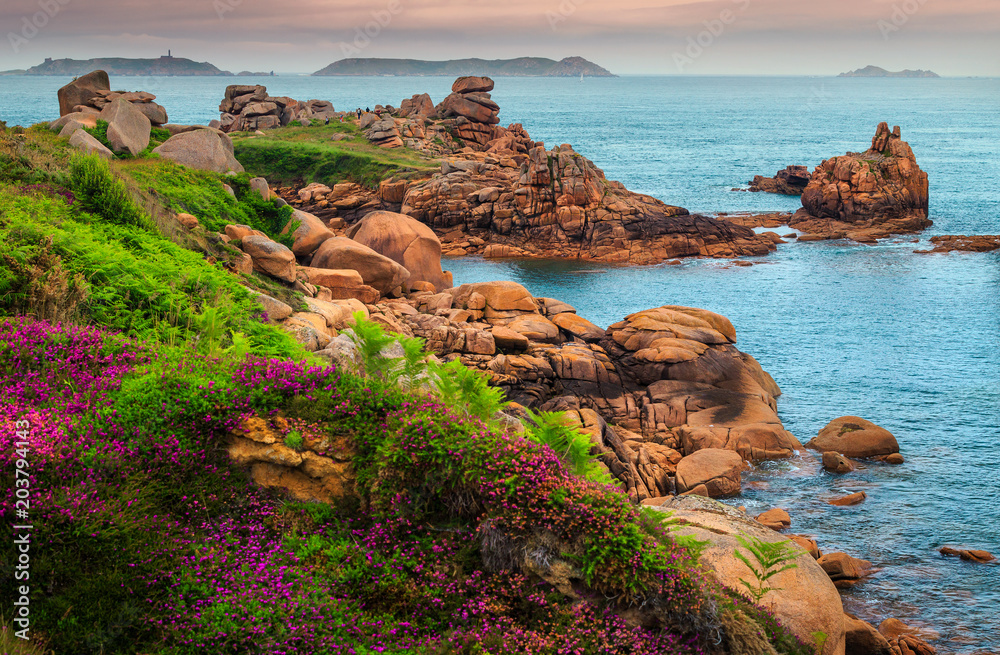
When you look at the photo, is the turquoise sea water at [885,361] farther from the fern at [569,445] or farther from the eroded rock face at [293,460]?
the eroded rock face at [293,460]

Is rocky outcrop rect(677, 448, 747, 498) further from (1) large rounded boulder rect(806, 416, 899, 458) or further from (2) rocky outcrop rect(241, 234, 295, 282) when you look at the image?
(2) rocky outcrop rect(241, 234, 295, 282)

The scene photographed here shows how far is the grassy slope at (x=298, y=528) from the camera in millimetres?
6949

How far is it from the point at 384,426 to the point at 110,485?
122 inches

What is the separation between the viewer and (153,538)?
24.3ft

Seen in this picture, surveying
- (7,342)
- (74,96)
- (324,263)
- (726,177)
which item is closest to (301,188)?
(74,96)

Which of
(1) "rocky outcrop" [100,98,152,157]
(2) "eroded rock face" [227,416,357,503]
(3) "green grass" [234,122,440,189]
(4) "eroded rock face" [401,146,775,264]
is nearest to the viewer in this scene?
(2) "eroded rock face" [227,416,357,503]

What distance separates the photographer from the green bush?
1614 centimetres

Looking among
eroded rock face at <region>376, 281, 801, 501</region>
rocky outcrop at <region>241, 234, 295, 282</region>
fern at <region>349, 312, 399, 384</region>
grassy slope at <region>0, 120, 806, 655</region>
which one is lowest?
eroded rock face at <region>376, 281, 801, 501</region>

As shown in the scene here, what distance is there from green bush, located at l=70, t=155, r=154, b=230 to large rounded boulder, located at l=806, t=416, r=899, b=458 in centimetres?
2465

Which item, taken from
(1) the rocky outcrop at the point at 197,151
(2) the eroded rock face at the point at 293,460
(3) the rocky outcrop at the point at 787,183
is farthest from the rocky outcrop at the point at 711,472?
(3) the rocky outcrop at the point at 787,183

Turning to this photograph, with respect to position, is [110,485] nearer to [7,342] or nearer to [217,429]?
[217,429]

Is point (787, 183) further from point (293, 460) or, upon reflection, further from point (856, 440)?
point (293, 460)

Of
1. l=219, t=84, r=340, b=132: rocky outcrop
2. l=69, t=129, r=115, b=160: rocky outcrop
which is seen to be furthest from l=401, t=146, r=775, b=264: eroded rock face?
l=69, t=129, r=115, b=160: rocky outcrop

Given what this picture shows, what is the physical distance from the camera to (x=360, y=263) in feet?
95.0
